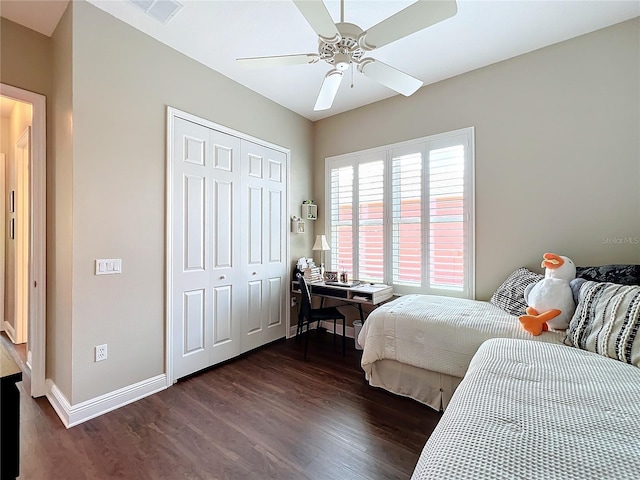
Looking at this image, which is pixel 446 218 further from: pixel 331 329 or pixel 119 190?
pixel 119 190

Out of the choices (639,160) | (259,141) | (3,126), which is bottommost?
(639,160)

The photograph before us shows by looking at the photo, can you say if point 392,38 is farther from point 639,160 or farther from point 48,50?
point 48,50

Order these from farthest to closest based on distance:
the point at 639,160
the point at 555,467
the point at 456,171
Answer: the point at 456,171 → the point at 639,160 → the point at 555,467

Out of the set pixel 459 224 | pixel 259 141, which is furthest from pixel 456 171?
pixel 259 141

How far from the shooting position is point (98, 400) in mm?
2107

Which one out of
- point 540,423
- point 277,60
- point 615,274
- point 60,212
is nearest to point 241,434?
point 540,423

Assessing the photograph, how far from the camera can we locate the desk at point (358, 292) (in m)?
3.11

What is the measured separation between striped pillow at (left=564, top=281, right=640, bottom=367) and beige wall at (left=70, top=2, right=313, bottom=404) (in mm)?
3067

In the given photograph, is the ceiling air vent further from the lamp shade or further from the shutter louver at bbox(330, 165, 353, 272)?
the lamp shade

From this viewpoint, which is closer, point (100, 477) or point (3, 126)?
point (100, 477)

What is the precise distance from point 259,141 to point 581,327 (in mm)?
3298

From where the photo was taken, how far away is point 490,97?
2838mm

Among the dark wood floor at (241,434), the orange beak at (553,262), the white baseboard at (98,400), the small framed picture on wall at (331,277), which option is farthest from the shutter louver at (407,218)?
the white baseboard at (98,400)

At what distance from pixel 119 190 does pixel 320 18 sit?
1.90m
